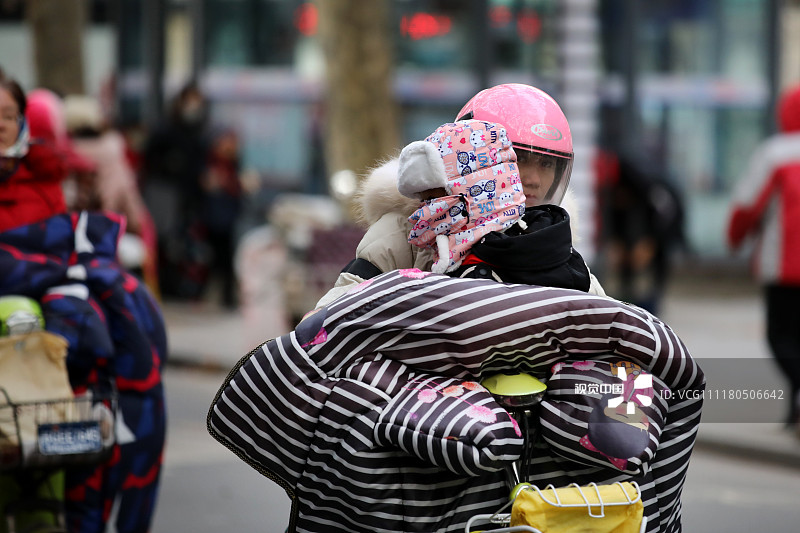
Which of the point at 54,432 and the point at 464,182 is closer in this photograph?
the point at 464,182

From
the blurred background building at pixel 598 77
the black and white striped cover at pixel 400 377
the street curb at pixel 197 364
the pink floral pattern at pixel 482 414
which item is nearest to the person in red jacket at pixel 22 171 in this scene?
the black and white striped cover at pixel 400 377

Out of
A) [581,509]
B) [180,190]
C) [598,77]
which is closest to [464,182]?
[581,509]

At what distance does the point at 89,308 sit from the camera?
3.97 m

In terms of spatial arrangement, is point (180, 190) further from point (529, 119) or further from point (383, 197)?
point (529, 119)

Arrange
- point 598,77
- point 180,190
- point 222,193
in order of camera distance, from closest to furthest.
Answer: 1. point 222,193
2. point 180,190
3. point 598,77

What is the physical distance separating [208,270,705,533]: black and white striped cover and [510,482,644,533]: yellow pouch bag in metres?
0.10

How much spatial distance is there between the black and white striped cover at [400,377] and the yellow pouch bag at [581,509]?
0.10m

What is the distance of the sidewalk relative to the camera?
8.02 metres

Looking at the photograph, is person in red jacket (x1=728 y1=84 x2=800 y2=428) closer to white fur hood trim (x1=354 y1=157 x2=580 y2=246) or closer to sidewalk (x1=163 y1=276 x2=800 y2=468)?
sidewalk (x1=163 y1=276 x2=800 y2=468)

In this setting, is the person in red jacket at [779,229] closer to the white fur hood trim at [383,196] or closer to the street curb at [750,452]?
the street curb at [750,452]

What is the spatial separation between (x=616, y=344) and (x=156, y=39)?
49.9 ft

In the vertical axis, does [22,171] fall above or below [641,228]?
above

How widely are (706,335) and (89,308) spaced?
30.7ft

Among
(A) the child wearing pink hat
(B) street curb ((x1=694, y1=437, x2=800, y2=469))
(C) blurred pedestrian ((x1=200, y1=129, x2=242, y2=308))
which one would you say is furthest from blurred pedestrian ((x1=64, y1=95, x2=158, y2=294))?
(A) the child wearing pink hat
